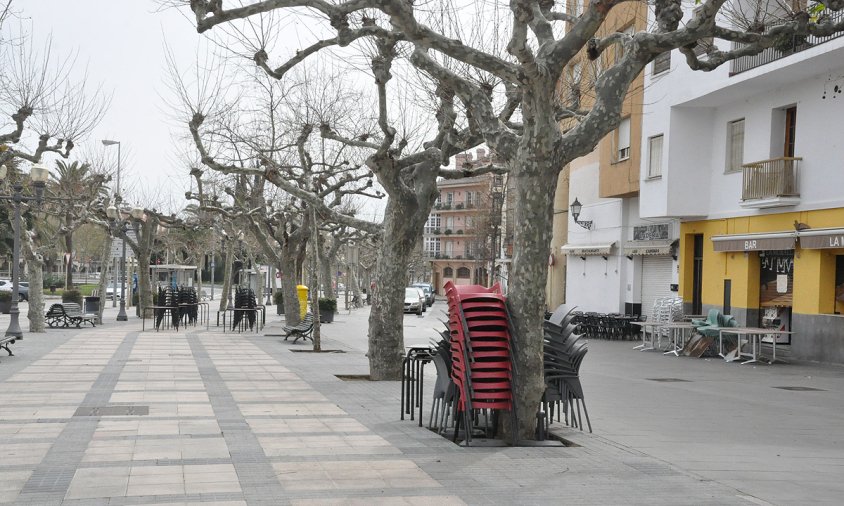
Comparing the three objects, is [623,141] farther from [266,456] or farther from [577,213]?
[266,456]

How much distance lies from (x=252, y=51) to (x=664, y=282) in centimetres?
1653

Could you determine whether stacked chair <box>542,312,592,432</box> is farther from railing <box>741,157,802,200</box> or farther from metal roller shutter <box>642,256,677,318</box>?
metal roller shutter <box>642,256,677,318</box>

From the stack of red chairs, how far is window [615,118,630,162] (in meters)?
20.8

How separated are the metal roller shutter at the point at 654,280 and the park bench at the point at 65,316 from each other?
18156 millimetres

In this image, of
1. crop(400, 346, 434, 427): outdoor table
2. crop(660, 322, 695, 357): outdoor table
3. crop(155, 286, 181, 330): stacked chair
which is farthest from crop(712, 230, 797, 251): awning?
crop(155, 286, 181, 330): stacked chair

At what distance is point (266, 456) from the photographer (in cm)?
774

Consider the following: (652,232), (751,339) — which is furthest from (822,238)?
(652,232)

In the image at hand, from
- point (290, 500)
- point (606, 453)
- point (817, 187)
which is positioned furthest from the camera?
point (817, 187)

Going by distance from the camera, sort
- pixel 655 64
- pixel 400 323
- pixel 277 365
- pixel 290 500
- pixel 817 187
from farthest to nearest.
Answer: pixel 655 64
pixel 817 187
pixel 277 365
pixel 400 323
pixel 290 500

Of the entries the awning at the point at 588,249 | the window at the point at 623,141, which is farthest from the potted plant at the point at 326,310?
the window at the point at 623,141

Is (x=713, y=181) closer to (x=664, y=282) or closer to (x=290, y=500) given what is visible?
(x=664, y=282)

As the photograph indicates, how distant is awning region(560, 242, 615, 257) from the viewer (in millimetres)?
30062

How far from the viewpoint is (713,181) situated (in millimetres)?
24188

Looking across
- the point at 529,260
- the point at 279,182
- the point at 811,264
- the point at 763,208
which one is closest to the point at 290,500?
the point at 529,260
